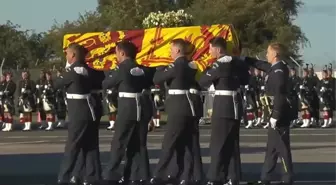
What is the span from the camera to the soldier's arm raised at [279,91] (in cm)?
1359

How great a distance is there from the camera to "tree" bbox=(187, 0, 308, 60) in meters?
59.1

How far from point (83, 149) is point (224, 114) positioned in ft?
6.69

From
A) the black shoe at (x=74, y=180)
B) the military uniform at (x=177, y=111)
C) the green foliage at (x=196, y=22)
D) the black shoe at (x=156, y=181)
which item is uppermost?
the green foliage at (x=196, y=22)

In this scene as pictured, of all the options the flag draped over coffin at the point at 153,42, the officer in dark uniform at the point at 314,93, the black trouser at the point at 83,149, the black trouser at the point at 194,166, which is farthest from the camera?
the officer in dark uniform at the point at 314,93

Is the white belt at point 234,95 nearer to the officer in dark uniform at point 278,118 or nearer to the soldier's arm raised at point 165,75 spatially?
the officer in dark uniform at point 278,118

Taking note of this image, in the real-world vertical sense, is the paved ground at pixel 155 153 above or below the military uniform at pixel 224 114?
below

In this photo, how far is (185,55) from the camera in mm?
13742

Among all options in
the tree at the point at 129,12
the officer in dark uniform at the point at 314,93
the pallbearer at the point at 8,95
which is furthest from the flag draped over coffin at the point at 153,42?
the tree at the point at 129,12

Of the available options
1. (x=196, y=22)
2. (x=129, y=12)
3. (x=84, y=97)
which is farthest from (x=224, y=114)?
(x=129, y=12)

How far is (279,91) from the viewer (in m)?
13.6

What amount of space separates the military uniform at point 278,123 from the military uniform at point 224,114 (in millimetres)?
510

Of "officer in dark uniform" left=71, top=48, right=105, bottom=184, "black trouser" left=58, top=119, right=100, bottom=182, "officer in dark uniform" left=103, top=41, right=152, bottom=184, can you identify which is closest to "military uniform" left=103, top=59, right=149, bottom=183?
"officer in dark uniform" left=103, top=41, right=152, bottom=184

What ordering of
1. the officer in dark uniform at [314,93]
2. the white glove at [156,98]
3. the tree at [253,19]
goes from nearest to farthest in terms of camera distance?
the white glove at [156,98], the officer in dark uniform at [314,93], the tree at [253,19]

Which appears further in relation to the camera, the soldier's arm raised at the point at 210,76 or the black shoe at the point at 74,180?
the black shoe at the point at 74,180
